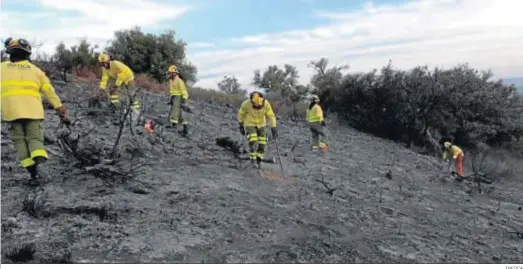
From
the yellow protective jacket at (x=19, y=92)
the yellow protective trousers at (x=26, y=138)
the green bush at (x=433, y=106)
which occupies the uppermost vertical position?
the yellow protective jacket at (x=19, y=92)

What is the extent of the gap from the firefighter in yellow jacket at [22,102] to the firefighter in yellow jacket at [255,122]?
15.8ft

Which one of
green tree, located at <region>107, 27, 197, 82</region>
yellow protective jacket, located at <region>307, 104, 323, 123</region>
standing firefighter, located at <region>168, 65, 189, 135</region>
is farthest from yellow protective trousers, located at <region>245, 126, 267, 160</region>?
green tree, located at <region>107, 27, 197, 82</region>

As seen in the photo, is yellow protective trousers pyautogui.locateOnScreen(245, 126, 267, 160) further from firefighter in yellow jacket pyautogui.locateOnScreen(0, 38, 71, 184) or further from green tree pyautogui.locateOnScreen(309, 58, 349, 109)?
green tree pyautogui.locateOnScreen(309, 58, 349, 109)

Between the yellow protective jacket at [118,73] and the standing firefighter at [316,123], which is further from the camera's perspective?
the standing firefighter at [316,123]

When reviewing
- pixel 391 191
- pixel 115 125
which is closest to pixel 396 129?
pixel 391 191

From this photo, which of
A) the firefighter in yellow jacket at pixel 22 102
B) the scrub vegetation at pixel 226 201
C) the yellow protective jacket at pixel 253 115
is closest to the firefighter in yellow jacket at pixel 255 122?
the yellow protective jacket at pixel 253 115

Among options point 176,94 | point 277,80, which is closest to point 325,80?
point 277,80

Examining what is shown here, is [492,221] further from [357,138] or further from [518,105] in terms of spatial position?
Result: [518,105]

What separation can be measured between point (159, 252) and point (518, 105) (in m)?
26.0

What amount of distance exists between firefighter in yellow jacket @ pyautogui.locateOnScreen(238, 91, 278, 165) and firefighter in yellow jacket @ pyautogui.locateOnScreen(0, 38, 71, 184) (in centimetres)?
480

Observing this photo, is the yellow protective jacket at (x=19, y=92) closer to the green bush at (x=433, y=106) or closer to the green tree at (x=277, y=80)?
the green bush at (x=433, y=106)

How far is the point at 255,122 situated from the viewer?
11664 mm

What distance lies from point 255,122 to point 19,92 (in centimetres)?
515

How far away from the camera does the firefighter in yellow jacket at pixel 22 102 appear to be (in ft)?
24.6
